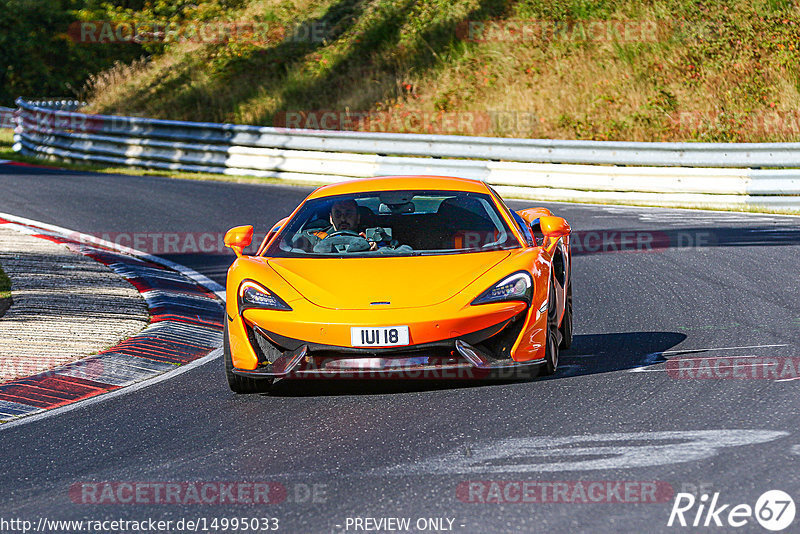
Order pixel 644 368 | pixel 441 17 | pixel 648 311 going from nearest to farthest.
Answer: pixel 644 368 → pixel 648 311 → pixel 441 17

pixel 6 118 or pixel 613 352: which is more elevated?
pixel 6 118

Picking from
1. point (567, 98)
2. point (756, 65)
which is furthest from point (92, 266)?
point (756, 65)

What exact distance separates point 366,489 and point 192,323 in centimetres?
508

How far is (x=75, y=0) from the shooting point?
48.3m

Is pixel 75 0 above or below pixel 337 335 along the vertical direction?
above

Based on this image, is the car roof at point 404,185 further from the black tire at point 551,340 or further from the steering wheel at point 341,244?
the black tire at point 551,340

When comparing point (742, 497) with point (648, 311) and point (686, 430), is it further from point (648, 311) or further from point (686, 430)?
point (648, 311)

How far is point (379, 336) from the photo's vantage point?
632cm

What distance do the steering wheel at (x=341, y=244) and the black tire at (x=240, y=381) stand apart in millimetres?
980

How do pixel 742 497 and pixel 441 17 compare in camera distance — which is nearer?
pixel 742 497

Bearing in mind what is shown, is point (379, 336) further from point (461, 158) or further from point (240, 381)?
point (461, 158)

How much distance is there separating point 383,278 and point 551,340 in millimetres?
1056
